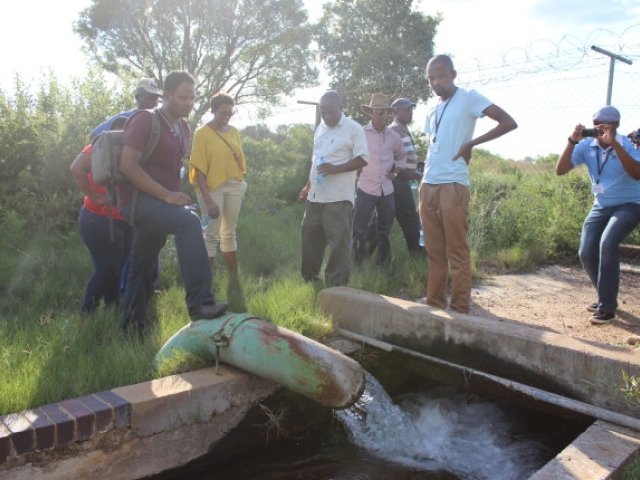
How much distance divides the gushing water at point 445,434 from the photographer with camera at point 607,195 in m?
1.65

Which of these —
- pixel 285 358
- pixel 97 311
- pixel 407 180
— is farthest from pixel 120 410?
pixel 407 180

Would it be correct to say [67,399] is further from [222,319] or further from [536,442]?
[536,442]

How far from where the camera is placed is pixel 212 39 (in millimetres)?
22484

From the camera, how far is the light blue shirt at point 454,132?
3.85 meters

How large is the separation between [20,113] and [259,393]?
588cm

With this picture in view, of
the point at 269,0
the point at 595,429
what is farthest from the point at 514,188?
the point at 269,0

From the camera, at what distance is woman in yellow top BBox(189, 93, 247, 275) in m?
4.95

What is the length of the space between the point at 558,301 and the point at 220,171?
3.26 m

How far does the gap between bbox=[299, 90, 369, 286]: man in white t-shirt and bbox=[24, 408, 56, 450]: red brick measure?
8.53 ft

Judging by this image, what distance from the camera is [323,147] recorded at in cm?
457

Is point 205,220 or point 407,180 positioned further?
point 407,180

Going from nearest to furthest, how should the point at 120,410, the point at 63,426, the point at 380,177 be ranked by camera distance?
the point at 63,426 < the point at 120,410 < the point at 380,177

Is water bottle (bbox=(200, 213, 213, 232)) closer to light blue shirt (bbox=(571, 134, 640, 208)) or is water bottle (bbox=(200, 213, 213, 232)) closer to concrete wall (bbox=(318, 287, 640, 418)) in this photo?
concrete wall (bbox=(318, 287, 640, 418))

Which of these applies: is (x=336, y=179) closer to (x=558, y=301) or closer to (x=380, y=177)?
(x=380, y=177)
